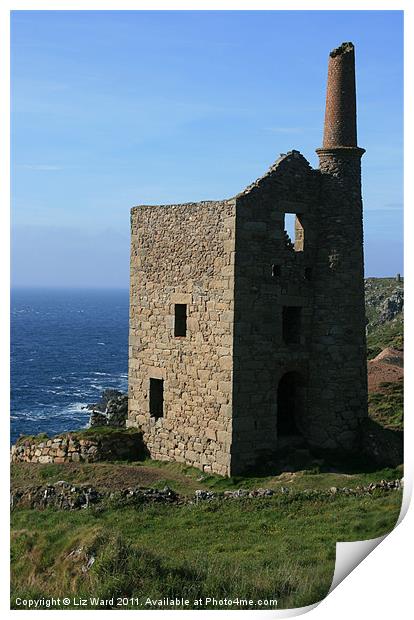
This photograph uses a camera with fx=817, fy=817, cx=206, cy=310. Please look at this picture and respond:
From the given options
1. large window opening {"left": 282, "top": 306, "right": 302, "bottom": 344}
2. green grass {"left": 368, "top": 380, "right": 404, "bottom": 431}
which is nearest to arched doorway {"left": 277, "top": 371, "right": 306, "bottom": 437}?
large window opening {"left": 282, "top": 306, "right": 302, "bottom": 344}

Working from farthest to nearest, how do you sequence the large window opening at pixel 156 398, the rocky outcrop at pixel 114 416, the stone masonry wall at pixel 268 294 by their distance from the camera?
the rocky outcrop at pixel 114 416, the large window opening at pixel 156 398, the stone masonry wall at pixel 268 294

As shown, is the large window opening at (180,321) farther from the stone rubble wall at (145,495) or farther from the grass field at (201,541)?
the stone rubble wall at (145,495)

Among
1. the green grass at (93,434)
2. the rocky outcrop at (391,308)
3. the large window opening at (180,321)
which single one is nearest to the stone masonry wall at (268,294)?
the large window opening at (180,321)

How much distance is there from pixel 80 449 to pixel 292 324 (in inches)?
237

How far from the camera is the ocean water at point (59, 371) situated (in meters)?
37.0

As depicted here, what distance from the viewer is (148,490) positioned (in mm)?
16484

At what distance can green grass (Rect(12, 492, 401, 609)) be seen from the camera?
37.7 feet

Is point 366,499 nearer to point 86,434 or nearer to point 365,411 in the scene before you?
point 365,411

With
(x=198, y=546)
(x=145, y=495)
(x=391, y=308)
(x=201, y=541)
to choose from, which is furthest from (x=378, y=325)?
(x=198, y=546)

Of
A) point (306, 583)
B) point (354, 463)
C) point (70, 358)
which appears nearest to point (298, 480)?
point (354, 463)

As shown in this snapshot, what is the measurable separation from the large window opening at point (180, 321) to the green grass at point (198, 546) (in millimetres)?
5390

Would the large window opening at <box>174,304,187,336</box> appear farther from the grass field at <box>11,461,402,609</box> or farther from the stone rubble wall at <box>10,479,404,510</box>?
the stone rubble wall at <box>10,479,404,510</box>

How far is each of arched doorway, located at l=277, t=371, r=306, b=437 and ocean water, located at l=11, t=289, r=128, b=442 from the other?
50.4 ft

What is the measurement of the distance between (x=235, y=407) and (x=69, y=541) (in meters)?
6.01
